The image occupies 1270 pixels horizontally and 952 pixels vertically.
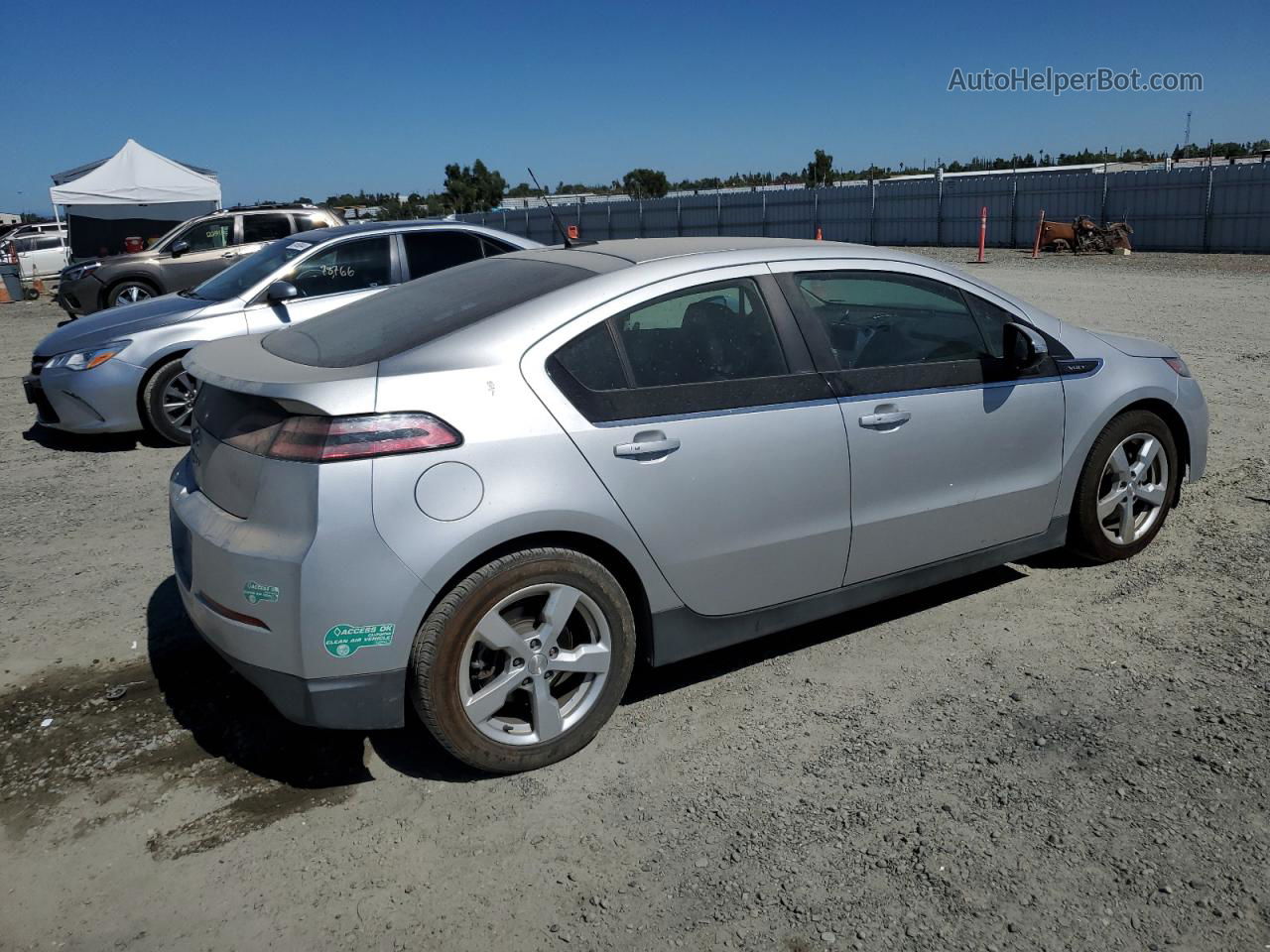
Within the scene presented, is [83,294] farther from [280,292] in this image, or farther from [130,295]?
[280,292]

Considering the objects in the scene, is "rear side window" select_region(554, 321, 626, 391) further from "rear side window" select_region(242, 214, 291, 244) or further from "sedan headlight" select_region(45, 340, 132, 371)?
"rear side window" select_region(242, 214, 291, 244)

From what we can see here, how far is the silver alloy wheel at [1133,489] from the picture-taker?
4828 millimetres

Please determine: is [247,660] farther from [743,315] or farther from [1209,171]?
[1209,171]

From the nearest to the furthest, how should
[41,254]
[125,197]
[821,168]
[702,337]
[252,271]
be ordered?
[702,337]
[252,271]
[125,197]
[41,254]
[821,168]

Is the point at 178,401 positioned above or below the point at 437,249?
below

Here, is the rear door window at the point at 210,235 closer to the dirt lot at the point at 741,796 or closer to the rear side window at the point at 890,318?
the dirt lot at the point at 741,796

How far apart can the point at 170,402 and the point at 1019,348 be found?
6326 millimetres

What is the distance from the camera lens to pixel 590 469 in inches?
130

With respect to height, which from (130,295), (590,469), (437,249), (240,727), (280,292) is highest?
(437,249)

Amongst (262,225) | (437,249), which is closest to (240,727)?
(437,249)

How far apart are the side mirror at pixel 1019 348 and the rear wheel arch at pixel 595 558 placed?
6.36 ft

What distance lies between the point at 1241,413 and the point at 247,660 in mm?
7361

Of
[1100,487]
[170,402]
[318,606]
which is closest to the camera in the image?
[318,606]

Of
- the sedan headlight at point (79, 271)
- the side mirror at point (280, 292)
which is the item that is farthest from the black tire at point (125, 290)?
the side mirror at point (280, 292)
